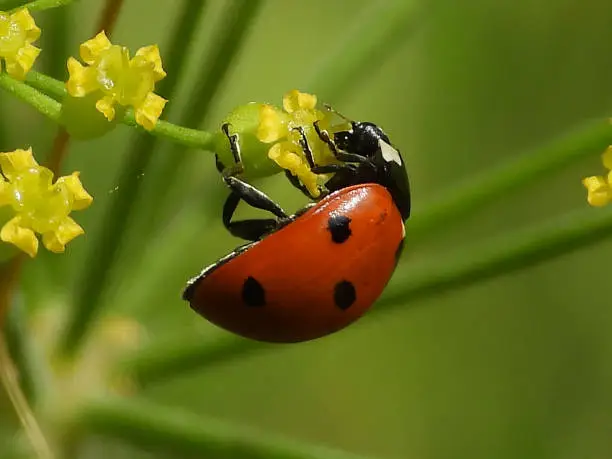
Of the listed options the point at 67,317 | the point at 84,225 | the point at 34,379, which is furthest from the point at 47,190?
the point at 84,225

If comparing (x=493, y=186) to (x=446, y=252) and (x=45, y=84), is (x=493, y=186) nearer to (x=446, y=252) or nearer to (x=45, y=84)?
(x=45, y=84)

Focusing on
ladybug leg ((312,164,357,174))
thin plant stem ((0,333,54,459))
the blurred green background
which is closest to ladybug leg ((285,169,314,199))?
ladybug leg ((312,164,357,174))

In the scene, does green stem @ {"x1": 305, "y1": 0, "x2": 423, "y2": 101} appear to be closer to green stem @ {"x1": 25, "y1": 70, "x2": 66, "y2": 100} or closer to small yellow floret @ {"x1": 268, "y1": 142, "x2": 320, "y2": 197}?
small yellow floret @ {"x1": 268, "y1": 142, "x2": 320, "y2": 197}

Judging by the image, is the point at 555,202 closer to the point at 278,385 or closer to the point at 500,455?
the point at 500,455

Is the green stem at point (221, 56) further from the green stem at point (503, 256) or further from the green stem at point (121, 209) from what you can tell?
the green stem at point (503, 256)

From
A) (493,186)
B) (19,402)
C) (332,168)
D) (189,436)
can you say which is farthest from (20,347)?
(493,186)

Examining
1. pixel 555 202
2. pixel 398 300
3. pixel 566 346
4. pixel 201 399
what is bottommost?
pixel 201 399
